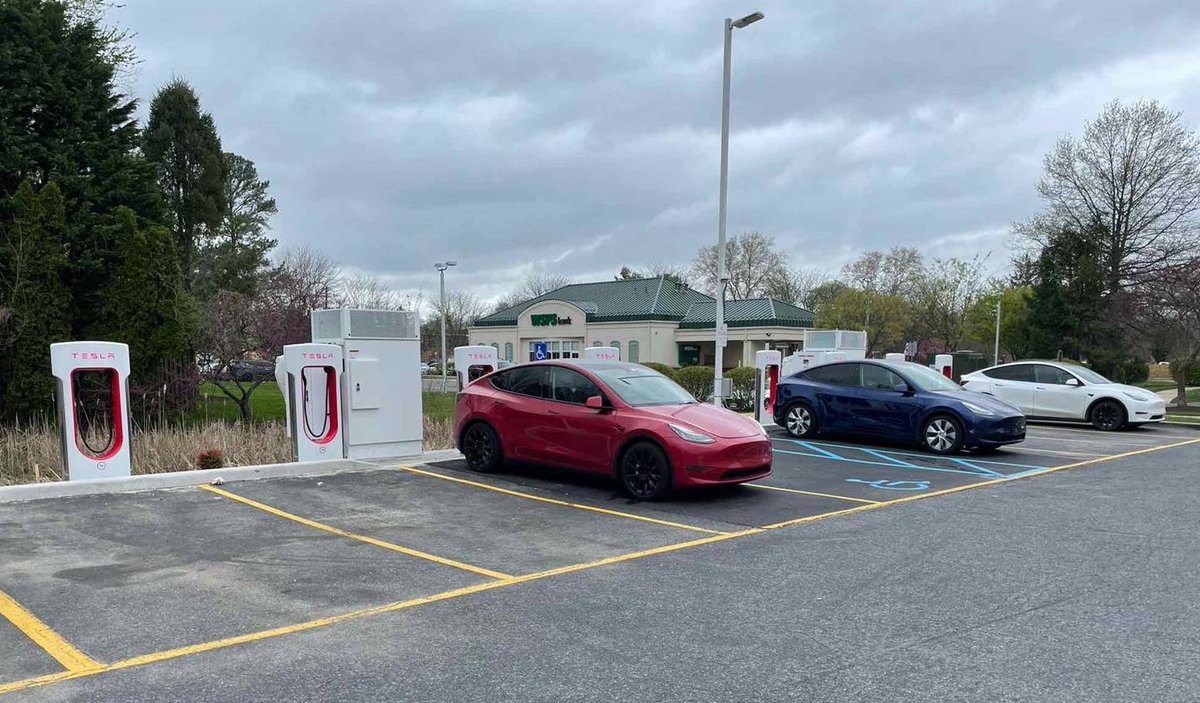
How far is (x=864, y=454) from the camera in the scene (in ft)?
41.3

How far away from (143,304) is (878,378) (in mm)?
13661

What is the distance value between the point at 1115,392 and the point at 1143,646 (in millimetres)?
14941

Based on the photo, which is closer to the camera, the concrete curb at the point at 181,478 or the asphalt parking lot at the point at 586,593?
the asphalt parking lot at the point at 586,593

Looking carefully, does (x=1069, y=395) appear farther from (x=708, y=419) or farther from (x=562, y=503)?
(x=562, y=503)

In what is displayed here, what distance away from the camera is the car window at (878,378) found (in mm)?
13352

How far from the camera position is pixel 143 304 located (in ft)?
51.7

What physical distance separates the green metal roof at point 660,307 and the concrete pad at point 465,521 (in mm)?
39339

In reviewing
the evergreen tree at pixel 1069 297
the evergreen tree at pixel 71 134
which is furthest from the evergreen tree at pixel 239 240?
the evergreen tree at pixel 1069 297

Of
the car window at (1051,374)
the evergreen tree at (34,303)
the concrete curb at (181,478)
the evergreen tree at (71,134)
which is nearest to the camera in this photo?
the concrete curb at (181,478)

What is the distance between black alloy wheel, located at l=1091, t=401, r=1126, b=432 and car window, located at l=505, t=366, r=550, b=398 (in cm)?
1355

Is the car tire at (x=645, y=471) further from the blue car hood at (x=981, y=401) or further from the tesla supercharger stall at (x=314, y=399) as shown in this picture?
the blue car hood at (x=981, y=401)

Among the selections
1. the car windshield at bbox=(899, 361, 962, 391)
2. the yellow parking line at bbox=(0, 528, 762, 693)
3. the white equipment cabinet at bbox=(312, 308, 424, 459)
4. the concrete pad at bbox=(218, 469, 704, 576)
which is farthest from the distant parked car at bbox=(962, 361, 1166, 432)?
the yellow parking line at bbox=(0, 528, 762, 693)

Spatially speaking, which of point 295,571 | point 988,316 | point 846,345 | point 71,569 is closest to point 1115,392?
point 846,345

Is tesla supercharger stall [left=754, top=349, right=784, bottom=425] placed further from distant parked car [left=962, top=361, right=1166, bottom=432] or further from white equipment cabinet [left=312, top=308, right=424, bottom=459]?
white equipment cabinet [left=312, top=308, right=424, bottom=459]
